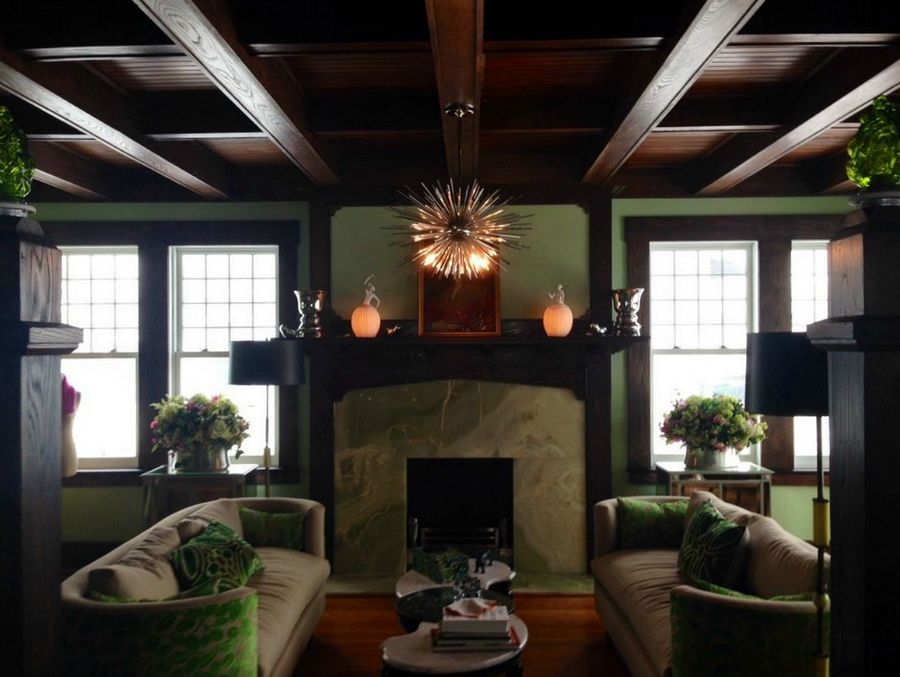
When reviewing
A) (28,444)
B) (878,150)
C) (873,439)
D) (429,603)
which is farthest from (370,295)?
(873,439)

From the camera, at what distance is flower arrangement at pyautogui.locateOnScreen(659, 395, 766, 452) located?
5234 mm

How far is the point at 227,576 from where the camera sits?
3480 mm

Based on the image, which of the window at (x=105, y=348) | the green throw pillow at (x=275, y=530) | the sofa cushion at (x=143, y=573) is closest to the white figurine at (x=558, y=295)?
the green throw pillow at (x=275, y=530)

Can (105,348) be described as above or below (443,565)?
above

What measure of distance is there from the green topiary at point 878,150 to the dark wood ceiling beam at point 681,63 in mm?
899

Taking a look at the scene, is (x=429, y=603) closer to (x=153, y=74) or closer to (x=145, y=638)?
(x=145, y=638)

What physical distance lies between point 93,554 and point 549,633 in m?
3.53

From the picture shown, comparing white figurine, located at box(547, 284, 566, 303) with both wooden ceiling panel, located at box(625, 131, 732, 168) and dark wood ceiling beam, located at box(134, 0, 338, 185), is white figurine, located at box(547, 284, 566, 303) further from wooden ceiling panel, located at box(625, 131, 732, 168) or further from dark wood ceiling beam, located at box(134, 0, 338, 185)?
dark wood ceiling beam, located at box(134, 0, 338, 185)

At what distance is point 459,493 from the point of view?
5.73 m

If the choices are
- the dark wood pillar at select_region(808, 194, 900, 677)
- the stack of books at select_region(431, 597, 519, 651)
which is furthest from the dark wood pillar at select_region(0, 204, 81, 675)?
the stack of books at select_region(431, 597, 519, 651)

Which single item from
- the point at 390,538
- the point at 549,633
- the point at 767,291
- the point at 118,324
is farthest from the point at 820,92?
the point at 118,324

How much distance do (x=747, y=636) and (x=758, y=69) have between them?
8.11 ft

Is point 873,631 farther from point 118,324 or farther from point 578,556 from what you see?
point 118,324

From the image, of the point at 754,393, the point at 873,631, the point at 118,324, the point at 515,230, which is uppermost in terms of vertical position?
the point at 515,230
